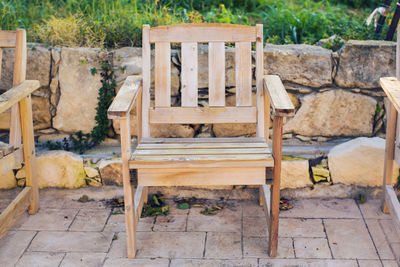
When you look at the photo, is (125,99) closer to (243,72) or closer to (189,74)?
(189,74)

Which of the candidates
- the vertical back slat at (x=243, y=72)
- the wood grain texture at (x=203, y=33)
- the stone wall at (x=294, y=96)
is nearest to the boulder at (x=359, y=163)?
the stone wall at (x=294, y=96)

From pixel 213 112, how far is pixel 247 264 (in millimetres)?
906

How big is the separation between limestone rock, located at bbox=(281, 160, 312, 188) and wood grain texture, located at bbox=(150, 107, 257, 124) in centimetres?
50

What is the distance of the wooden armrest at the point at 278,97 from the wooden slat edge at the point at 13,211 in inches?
62.1

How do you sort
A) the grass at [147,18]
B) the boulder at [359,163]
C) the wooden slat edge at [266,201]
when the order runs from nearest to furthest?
1. the wooden slat edge at [266,201]
2. the boulder at [359,163]
3. the grass at [147,18]

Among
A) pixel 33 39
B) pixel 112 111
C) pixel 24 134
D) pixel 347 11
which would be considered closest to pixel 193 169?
pixel 112 111

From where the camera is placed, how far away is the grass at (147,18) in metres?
3.52

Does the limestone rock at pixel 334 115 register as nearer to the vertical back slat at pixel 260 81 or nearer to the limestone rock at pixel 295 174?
the limestone rock at pixel 295 174

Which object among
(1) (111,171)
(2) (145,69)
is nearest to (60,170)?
(1) (111,171)

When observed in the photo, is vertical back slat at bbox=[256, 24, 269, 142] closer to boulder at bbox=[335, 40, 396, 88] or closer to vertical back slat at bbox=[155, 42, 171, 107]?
vertical back slat at bbox=[155, 42, 171, 107]

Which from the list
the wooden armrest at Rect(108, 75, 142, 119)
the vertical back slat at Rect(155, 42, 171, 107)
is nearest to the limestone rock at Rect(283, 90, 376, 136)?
the vertical back slat at Rect(155, 42, 171, 107)

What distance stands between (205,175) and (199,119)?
558 mm

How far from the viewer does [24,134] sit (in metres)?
2.93

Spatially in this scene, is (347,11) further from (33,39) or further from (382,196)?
(33,39)
